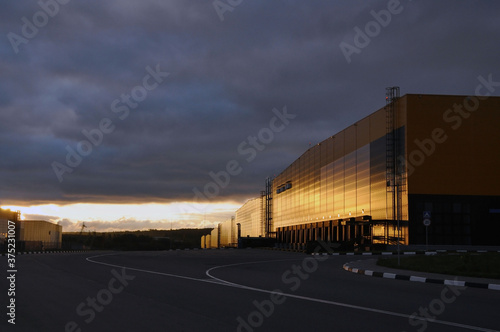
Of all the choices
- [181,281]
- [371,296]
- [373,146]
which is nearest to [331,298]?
[371,296]

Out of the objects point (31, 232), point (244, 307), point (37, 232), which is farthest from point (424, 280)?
point (37, 232)

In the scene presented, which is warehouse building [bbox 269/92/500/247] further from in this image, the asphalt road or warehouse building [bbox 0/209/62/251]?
warehouse building [bbox 0/209/62/251]

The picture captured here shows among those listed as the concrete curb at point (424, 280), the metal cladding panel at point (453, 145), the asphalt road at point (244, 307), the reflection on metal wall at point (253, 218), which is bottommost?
the concrete curb at point (424, 280)

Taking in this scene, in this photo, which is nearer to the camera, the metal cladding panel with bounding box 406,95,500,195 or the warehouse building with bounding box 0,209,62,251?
the metal cladding panel with bounding box 406,95,500,195

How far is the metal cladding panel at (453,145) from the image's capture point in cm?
4884

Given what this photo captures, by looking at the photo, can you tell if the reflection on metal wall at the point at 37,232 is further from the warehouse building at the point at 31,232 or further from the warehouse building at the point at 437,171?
the warehouse building at the point at 437,171

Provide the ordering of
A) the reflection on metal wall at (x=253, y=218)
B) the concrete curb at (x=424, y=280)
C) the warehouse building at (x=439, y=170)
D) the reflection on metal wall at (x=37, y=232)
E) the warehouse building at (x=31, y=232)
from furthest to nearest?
the reflection on metal wall at (x=253, y=218) < the reflection on metal wall at (x=37, y=232) < the warehouse building at (x=31, y=232) < the warehouse building at (x=439, y=170) < the concrete curb at (x=424, y=280)

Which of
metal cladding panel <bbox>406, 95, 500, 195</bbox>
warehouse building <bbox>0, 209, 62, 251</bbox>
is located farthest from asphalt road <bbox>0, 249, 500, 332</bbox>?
warehouse building <bbox>0, 209, 62, 251</bbox>

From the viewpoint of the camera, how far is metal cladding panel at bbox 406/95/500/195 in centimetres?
4884

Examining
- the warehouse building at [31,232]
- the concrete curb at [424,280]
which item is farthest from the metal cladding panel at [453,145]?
the warehouse building at [31,232]

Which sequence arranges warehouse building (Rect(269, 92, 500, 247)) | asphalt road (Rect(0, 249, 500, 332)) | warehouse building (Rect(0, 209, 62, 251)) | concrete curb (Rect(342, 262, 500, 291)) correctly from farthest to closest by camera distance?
warehouse building (Rect(0, 209, 62, 251)) < warehouse building (Rect(269, 92, 500, 247)) < concrete curb (Rect(342, 262, 500, 291)) < asphalt road (Rect(0, 249, 500, 332))

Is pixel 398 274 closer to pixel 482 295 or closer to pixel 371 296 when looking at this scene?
pixel 482 295

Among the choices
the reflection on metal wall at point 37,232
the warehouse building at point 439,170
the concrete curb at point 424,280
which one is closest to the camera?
the concrete curb at point 424,280

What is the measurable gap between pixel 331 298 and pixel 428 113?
41412 mm
